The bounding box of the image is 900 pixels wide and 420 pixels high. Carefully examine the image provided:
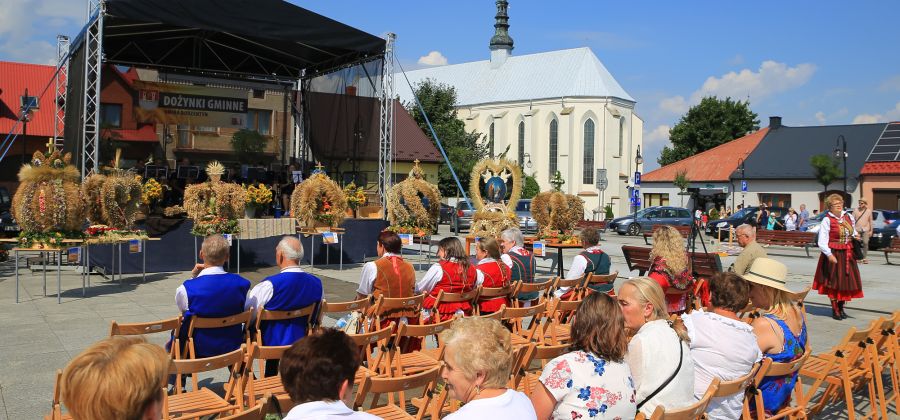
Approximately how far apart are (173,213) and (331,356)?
12.8 metres

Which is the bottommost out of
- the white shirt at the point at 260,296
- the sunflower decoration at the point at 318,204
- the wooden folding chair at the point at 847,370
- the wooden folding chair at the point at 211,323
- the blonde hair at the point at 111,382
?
the wooden folding chair at the point at 847,370

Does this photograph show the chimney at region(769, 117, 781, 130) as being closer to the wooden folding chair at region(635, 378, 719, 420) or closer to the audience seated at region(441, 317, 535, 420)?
the wooden folding chair at region(635, 378, 719, 420)

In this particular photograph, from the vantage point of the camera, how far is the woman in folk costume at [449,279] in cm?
594

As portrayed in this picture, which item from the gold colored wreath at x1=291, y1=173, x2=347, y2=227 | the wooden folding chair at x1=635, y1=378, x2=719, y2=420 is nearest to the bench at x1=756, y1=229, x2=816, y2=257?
the gold colored wreath at x1=291, y1=173, x2=347, y2=227

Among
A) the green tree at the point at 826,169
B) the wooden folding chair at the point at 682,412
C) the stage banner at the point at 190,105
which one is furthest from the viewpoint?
the green tree at the point at 826,169

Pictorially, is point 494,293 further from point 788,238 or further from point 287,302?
point 788,238

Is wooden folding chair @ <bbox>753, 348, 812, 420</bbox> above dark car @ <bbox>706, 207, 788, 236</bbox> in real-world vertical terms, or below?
below

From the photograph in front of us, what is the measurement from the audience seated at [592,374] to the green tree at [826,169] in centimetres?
4037

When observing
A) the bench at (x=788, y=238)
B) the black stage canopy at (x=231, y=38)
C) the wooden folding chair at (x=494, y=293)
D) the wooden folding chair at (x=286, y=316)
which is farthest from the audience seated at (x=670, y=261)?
the bench at (x=788, y=238)

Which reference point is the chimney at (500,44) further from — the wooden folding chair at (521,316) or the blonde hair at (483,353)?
the blonde hair at (483,353)

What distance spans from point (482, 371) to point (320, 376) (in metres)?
0.64

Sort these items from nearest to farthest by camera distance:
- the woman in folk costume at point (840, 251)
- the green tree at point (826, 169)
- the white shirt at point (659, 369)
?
the white shirt at point (659, 369), the woman in folk costume at point (840, 251), the green tree at point (826, 169)

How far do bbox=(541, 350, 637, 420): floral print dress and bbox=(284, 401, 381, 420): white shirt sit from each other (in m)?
0.99

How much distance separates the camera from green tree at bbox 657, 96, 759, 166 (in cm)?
5672
